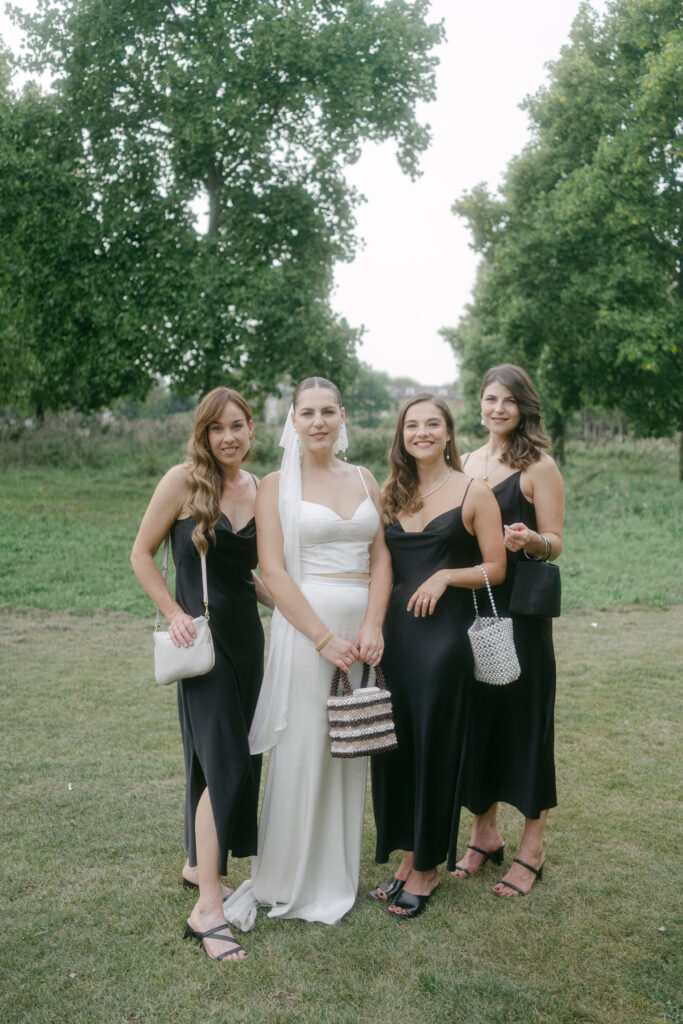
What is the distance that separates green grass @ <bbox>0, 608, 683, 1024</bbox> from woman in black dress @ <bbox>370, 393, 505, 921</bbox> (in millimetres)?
447

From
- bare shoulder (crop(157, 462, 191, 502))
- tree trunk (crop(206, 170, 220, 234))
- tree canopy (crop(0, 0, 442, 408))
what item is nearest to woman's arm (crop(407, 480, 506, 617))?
bare shoulder (crop(157, 462, 191, 502))

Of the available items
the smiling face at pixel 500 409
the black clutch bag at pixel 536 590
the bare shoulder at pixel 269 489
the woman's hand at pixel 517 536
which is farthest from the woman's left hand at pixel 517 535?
the bare shoulder at pixel 269 489

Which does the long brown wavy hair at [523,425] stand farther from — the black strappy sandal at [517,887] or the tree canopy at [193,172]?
the tree canopy at [193,172]

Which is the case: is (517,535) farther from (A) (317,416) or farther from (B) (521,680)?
(A) (317,416)

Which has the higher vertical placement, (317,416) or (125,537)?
(317,416)

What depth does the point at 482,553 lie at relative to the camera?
4.31 m

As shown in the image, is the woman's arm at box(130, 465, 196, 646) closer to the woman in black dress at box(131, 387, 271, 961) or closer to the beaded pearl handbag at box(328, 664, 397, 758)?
the woman in black dress at box(131, 387, 271, 961)

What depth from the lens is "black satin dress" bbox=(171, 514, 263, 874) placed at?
13.4 feet

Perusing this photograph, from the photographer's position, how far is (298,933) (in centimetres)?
411

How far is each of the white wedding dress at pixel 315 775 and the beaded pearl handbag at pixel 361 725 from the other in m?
0.21

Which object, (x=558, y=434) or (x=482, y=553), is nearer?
(x=482, y=553)

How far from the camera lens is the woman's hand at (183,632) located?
3955 mm

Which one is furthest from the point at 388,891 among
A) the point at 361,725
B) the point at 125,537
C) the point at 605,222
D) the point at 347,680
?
the point at 605,222

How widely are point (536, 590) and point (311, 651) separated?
118 centimetres
